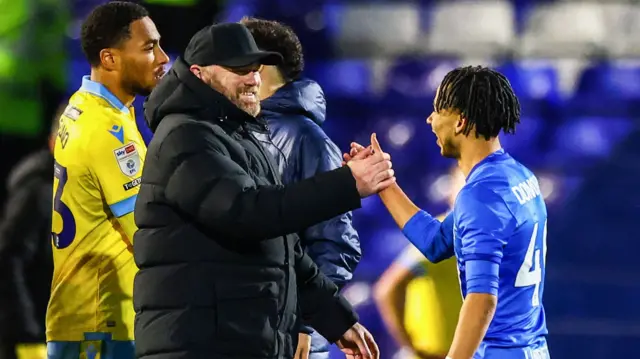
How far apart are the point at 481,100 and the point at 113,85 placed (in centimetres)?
107

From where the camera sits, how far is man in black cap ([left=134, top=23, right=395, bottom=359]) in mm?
2520

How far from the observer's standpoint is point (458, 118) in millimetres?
2988

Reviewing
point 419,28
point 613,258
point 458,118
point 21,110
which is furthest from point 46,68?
point 458,118

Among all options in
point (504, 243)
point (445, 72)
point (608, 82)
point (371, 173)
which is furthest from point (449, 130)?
point (608, 82)

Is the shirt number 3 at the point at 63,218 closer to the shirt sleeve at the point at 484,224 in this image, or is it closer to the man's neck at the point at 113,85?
the man's neck at the point at 113,85

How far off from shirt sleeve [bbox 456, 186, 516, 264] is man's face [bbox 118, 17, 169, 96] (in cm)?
107

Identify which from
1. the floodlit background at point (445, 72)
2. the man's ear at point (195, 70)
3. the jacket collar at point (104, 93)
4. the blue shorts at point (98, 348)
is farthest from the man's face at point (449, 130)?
the floodlit background at point (445, 72)

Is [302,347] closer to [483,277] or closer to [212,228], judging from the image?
[483,277]

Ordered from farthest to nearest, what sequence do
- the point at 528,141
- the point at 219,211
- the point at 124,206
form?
→ the point at 528,141 → the point at 124,206 → the point at 219,211

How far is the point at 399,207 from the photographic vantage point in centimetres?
330

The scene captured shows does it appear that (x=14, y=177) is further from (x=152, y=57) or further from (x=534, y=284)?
(x=534, y=284)

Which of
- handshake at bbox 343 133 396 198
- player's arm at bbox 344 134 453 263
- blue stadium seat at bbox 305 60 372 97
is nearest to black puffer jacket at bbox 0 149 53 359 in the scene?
blue stadium seat at bbox 305 60 372 97

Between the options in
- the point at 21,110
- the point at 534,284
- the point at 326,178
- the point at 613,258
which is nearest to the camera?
the point at 326,178

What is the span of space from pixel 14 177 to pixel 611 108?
10.5 ft
